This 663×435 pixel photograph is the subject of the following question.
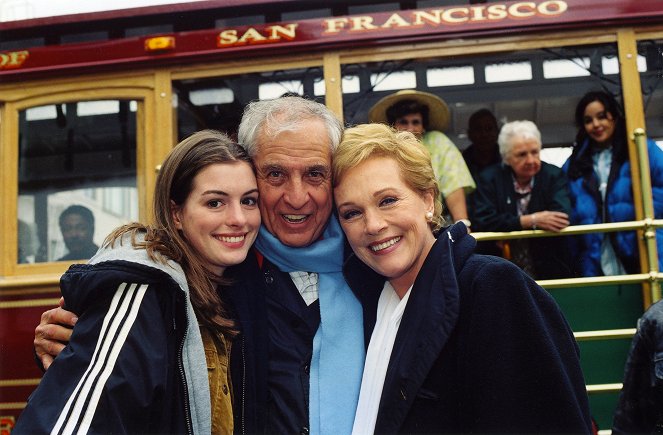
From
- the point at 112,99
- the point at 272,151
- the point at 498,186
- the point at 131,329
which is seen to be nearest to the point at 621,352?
the point at 498,186

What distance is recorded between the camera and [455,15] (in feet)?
11.9

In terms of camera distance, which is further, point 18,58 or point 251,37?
point 18,58

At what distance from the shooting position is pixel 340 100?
369 cm

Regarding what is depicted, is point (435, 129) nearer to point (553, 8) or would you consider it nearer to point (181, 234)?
point (553, 8)

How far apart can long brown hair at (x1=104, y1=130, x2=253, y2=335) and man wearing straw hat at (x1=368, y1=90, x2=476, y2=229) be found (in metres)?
1.83

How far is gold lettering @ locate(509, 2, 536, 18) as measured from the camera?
3570 millimetres

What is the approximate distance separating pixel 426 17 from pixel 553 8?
74cm

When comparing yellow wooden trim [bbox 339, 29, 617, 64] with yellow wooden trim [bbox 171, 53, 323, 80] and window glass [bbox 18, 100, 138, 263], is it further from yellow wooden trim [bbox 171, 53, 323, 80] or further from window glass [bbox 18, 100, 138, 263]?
window glass [bbox 18, 100, 138, 263]

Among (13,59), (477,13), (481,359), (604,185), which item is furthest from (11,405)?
(604,185)

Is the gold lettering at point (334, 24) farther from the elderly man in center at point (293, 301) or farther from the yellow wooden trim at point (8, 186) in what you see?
the yellow wooden trim at point (8, 186)

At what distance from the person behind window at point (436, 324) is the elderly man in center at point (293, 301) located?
0.09 meters

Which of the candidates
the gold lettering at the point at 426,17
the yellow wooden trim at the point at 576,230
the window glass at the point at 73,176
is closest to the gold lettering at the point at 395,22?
the gold lettering at the point at 426,17

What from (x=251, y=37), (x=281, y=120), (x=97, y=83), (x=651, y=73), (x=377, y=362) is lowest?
(x=377, y=362)

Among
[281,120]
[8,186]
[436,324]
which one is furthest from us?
[8,186]
